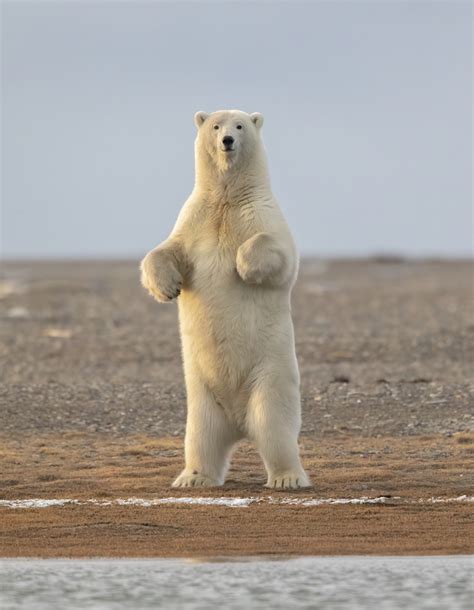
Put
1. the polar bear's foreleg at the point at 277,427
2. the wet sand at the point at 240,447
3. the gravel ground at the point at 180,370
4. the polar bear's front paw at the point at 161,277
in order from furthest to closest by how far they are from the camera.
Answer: the gravel ground at the point at 180,370
the polar bear's foreleg at the point at 277,427
the polar bear's front paw at the point at 161,277
the wet sand at the point at 240,447

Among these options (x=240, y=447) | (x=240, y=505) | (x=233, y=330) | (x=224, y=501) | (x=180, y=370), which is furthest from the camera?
(x=180, y=370)

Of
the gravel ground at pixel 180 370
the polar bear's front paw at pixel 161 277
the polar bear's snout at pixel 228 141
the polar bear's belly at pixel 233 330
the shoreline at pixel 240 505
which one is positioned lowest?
the shoreline at pixel 240 505

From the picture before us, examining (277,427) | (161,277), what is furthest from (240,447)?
(161,277)

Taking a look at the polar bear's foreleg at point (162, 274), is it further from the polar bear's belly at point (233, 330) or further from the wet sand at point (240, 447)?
the wet sand at point (240, 447)

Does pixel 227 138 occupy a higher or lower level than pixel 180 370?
higher

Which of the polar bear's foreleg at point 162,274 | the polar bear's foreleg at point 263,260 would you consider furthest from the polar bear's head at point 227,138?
the polar bear's foreleg at point 162,274

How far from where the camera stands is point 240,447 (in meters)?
14.1

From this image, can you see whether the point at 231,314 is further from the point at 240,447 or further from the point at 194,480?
the point at 240,447

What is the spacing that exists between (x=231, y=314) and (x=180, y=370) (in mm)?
9347

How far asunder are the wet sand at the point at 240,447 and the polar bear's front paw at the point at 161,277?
1.49m

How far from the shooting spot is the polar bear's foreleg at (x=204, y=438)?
1116 centimetres

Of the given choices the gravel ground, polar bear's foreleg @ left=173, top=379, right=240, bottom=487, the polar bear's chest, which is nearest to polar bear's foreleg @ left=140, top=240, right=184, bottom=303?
the polar bear's chest

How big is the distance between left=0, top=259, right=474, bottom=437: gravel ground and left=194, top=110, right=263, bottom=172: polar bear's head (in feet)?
14.5

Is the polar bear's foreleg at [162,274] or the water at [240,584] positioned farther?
the polar bear's foreleg at [162,274]
